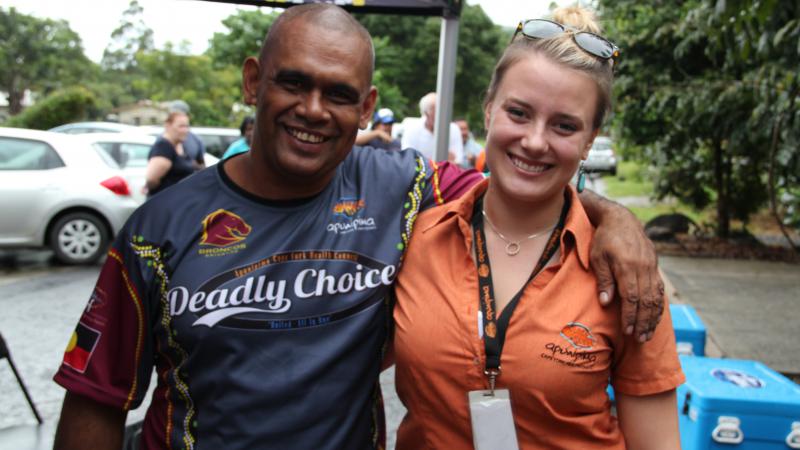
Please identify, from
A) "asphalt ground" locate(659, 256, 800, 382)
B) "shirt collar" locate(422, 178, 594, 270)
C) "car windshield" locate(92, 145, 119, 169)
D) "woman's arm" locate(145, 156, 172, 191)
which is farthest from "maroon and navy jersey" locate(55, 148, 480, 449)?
"car windshield" locate(92, 145, 119, 169)

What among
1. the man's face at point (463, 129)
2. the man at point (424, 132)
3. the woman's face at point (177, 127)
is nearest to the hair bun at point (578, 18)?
the man at point (424, 132)

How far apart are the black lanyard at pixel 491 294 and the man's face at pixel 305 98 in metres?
0.47

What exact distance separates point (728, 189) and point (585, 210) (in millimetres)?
10557

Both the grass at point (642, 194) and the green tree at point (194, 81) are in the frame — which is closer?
the grass at point (642, 194)

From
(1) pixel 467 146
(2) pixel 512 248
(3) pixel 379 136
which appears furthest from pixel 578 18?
(1) pixel 467 146

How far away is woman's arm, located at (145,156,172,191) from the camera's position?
23.4 feet

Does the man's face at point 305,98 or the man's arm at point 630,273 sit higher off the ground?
the man's face at point 305,98

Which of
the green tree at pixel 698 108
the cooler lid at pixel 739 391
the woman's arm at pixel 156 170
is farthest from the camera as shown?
the green tree at pixel 698 108

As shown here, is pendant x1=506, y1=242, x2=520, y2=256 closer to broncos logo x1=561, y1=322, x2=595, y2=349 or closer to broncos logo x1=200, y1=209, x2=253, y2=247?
broncos logo x1=561, y1=322, x2=595, y2=349

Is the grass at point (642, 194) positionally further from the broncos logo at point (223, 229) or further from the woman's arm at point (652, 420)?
the broncos logo at point (223, 229)

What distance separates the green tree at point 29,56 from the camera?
4362cm

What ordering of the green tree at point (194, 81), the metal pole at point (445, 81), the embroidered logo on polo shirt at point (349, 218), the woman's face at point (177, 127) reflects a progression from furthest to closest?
the green tree at point (194, 81) → the woman's face at point (177, 127) → the metal pole at point (445, 81) → the embroidered logo on polo shirt at point (349, 218)

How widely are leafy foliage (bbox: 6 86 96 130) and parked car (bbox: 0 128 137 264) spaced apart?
19335 mm

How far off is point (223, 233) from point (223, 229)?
0.01 meters
